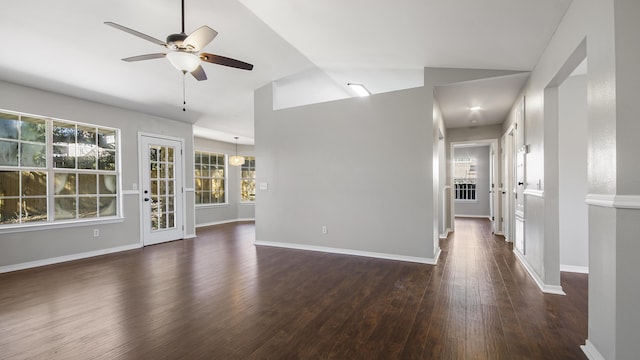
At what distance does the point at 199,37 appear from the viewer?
2396 mm

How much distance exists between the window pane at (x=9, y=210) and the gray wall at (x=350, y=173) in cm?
342

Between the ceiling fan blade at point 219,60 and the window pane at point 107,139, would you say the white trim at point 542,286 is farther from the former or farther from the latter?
the window pane at point 107,139

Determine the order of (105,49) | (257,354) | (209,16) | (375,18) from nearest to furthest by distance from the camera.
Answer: (257,354) < (375,18) < (209,16) < (105,49)

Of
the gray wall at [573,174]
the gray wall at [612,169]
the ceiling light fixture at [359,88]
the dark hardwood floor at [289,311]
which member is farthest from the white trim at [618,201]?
the ceiling light fixture at [359,88]

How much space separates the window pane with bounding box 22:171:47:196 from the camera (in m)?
4.15

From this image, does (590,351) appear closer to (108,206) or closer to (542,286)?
(542,286)

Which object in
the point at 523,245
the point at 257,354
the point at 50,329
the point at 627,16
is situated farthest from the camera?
the point at 523,245

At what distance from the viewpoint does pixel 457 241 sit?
564 cm

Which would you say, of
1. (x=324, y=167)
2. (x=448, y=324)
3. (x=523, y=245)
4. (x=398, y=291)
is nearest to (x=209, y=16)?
(x=324, y=167)

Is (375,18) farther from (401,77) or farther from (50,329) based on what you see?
(50,329)

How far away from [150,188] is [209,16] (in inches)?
152

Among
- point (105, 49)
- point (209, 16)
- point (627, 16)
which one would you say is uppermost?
point (209, 16)

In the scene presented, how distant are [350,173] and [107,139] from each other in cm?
441

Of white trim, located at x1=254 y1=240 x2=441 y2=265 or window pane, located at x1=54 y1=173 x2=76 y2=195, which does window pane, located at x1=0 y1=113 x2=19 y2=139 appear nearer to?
window pane, located at x1=54 y1=173 x2=76 y2=195
